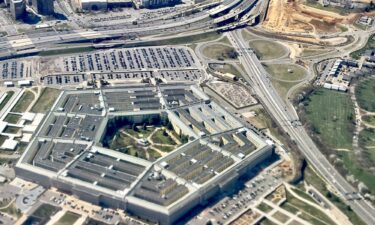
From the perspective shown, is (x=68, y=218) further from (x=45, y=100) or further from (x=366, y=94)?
(x=366, y=94)

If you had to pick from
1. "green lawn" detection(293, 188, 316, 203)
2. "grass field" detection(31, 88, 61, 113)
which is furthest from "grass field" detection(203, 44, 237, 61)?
"green lawn" detection(293, 188, 316, 203)

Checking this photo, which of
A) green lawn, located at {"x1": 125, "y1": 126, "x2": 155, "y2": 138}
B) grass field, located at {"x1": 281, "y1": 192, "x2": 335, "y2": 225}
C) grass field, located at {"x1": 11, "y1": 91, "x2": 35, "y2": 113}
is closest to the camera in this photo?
grass field, located at {"x1": 281, "y1": 192, "x2": 335, "y2": 225}

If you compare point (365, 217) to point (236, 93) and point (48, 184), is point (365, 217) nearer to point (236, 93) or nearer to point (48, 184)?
point (236, 93)

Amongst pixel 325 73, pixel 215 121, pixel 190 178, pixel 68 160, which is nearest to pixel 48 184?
pixel 68 160

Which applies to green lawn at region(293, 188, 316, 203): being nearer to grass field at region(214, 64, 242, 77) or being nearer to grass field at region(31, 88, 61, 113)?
grass field at region(214, 64, 242, 77)

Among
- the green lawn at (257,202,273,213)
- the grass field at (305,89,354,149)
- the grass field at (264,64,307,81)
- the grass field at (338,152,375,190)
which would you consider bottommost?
the green lawn at (257,202,273,213)

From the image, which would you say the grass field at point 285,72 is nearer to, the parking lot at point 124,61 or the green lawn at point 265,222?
the parking lot at point 124,61

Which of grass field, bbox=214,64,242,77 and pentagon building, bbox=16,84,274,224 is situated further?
A: grass field, bbox=214,64,242,77
